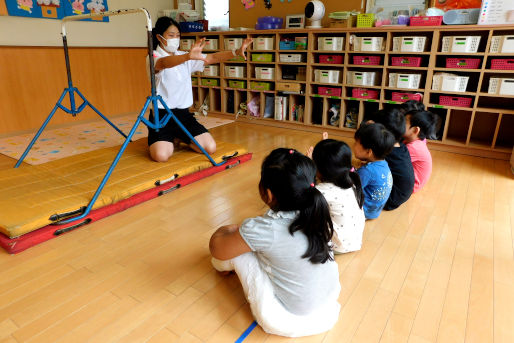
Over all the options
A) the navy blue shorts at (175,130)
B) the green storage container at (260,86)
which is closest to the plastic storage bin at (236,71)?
the green storage container at (260,86)

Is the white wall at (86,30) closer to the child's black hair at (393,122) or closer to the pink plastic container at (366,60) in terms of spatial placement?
the pink plastic container at (366,60)

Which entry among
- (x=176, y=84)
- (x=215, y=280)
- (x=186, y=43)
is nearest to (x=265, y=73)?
(x=186, y=43)

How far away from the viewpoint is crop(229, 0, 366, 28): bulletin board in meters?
4.18

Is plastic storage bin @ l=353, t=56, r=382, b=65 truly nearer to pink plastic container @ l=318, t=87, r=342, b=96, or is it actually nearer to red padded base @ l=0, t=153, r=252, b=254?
pink plastic container @ l=318, t=87, r=342, b=96

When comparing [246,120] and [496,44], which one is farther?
[246,120]

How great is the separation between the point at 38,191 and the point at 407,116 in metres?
2.53

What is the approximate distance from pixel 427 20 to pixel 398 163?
2090 millimetres

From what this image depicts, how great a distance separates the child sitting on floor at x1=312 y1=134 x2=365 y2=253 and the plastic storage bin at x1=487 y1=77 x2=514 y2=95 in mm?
2560

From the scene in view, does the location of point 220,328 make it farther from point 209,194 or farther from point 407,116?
point 407,116

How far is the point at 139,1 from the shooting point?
5164mm

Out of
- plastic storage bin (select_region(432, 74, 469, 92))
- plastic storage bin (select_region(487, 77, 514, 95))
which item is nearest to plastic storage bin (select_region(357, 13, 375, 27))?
plastic storage bin (select_region(432, 74, 469, 92))

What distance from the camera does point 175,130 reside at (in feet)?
9.98

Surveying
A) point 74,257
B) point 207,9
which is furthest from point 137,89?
point 74,257

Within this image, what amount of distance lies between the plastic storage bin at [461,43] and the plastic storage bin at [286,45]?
171cm
